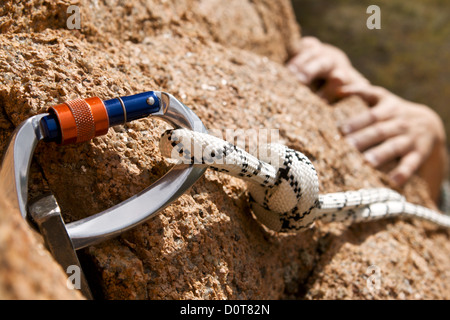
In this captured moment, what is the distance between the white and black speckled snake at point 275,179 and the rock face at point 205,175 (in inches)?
2.5

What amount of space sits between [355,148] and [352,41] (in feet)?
4.72

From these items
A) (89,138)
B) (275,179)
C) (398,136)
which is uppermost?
(89,138)

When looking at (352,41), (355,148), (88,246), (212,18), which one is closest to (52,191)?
(88,246)

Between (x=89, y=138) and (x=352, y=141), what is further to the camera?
(x=352, y=141)

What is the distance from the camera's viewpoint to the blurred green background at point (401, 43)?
102 inches

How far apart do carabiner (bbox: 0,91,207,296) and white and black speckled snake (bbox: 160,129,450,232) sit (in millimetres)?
34

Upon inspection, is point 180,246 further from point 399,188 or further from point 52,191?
point 399,188

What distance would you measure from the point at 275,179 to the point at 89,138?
14.2 inches

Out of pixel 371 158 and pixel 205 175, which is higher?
pixel 205 175

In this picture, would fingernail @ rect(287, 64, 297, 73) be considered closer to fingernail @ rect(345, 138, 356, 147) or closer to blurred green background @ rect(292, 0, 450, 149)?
fingernail @ rect(345, 138, 356, 147)

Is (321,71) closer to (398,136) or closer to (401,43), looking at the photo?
(398,136)

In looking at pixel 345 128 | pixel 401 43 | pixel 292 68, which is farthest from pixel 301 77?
pixel 401 43

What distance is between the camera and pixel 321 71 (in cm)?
172

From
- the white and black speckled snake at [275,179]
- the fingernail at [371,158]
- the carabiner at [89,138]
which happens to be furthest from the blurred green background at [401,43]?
the carabiner at [89,138]
